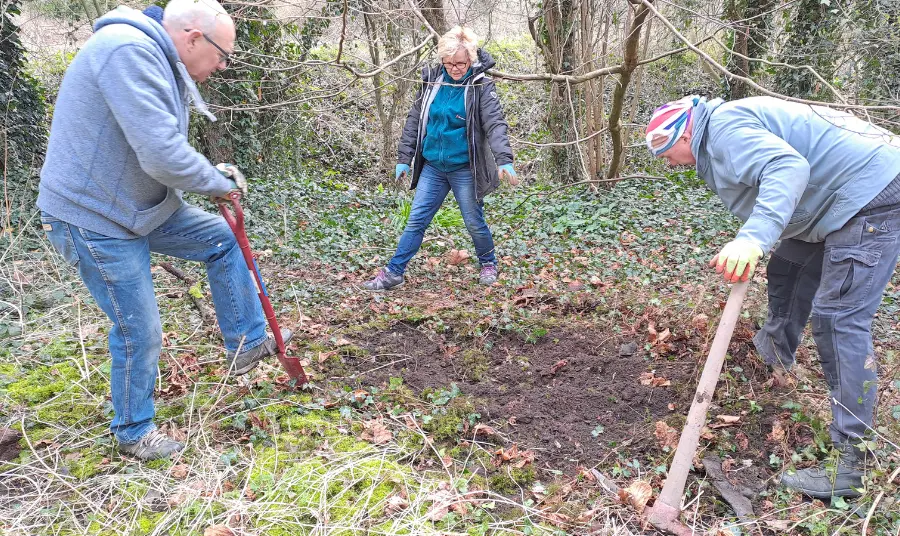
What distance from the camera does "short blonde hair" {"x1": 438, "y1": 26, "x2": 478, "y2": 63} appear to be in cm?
474

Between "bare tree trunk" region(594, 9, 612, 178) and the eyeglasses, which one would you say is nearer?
the eyeglasses

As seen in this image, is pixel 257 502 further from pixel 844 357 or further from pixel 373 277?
pixel 373 277

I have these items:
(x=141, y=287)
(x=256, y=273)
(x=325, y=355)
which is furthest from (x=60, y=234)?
(x=325, y=355)

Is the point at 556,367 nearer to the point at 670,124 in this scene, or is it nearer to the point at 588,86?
the point at 670,124

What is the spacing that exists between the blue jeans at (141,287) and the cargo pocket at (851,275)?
9.25 ft

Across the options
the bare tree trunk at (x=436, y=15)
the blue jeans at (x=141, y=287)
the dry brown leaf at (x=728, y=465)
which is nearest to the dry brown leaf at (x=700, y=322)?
the dry brown leaf at (x=728, y=465)

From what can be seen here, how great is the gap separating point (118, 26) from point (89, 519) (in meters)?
2.07

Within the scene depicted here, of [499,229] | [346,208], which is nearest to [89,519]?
[499,229]

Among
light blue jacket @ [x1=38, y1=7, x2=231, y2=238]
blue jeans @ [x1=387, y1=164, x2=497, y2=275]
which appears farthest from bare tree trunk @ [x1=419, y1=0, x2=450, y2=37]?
light blue jacket @ [x1=38, y1=7, x2=231, y2=238]

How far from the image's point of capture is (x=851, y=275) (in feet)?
8.36

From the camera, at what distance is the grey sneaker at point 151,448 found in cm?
287

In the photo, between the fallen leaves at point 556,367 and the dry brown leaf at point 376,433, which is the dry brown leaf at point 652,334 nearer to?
the fallen leaves at point 556,367

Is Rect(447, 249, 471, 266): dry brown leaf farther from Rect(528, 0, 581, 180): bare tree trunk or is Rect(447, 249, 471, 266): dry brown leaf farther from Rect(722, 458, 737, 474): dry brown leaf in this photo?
Rect(722, 458, 737, 474): dry brown leaf

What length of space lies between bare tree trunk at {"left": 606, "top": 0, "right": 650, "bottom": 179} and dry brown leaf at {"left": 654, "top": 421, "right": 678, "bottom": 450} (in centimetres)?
379
